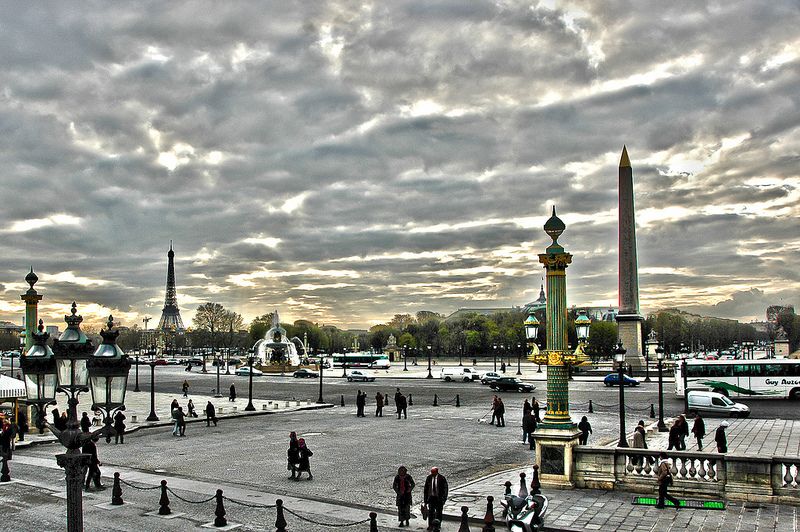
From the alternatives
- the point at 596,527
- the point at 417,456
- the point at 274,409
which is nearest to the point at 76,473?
the point at 596,527

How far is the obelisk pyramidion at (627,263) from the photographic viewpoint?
250 feet

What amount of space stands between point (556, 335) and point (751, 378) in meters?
39.6

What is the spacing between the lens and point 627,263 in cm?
7744

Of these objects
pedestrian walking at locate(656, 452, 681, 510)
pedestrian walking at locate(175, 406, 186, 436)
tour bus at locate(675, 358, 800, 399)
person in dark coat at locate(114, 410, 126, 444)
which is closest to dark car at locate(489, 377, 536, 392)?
tour bus at locate(675, 358, 800, 399)

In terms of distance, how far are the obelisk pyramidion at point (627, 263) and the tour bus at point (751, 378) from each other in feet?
61.8

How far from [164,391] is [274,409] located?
23.5 meters

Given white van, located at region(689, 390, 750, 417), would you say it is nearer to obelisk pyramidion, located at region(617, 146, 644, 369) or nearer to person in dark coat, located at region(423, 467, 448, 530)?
person in dark coat, located at region(423, 467, 448, 530)

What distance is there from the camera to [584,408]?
4316 centimetres

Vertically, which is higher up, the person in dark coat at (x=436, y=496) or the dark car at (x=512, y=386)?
the person in dark coat at (x=436, y=496)

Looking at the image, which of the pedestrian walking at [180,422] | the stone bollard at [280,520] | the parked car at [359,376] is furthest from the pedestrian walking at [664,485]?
the parked car at [359,376]

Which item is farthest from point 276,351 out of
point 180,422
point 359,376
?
point 180,422

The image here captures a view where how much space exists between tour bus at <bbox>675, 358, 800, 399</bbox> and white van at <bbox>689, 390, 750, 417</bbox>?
10426mm

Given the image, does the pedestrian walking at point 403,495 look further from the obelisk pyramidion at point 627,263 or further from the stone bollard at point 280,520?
the obelisk pyramidion at point 627,263

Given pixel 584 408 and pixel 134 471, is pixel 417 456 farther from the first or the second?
pixel 584 408
